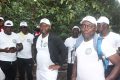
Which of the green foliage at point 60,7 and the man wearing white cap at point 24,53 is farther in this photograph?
the man wearing white cap at point 24,53

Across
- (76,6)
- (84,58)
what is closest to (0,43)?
(76,6)

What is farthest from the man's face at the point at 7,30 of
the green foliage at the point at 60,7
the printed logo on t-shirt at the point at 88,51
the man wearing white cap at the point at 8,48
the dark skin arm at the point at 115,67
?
the dark skin arm at the point at 115,67

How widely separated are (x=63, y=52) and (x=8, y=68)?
277cm

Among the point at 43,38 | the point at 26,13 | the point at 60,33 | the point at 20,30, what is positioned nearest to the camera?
the point at 43,38

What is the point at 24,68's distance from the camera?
1149 cm

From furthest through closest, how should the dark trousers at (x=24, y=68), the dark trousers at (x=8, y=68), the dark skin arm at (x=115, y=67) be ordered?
the dark trousers at (x=24, y=68) < the dark trousers at (x=8, y=68) < the dark skin arm at (x=115, y=67)

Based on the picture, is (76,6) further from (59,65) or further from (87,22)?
(87,22)

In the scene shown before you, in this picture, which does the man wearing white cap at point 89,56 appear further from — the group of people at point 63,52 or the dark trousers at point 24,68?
the dark trousers at point 24,68

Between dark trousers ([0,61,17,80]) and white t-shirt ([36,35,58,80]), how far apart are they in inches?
93.3

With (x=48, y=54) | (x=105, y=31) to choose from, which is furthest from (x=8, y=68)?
(x=105, y=31)

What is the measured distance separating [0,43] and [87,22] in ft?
15.3

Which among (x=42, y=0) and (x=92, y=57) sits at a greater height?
(x=42, y=0)

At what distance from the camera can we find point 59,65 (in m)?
7.60

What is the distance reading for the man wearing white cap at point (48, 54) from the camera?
7.48 m
